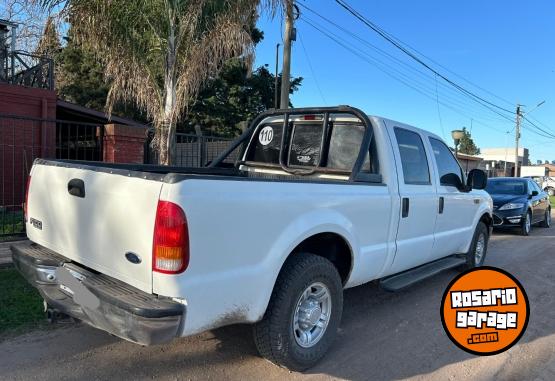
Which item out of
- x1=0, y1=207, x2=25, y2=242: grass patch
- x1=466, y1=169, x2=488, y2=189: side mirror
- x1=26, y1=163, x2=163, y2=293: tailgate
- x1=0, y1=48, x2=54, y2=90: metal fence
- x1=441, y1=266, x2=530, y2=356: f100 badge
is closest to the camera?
x1=26, y1=163, x2=163, y2=293: tailgate

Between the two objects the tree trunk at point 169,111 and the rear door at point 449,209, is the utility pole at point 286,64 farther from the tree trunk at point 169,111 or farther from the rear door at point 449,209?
the rear door at point 449,209

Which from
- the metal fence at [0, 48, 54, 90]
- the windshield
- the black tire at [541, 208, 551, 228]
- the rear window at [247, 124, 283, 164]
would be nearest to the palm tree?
the rear window at [247, 124, 283, 164]

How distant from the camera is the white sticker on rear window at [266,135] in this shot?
5324 millimetres

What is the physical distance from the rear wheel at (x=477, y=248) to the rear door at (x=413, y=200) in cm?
165

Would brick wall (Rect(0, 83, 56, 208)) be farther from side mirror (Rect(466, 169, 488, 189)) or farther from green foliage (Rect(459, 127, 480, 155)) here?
green foliage (Rect(459, 127, 480, 155))

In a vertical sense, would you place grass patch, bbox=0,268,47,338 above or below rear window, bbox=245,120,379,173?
below

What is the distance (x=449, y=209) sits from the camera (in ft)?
18.2

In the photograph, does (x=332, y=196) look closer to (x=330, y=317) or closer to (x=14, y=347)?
(x=330, y=317)

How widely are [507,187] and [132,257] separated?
12197 mm

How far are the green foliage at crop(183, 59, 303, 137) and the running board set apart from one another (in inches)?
606

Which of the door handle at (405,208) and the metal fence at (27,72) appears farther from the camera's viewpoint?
the metal fence at (27,72)

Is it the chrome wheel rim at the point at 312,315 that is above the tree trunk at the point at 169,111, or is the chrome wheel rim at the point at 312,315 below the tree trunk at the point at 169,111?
below

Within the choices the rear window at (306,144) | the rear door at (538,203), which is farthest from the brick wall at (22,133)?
the rear door at (538,203)

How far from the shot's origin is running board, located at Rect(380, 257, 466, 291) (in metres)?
4.50
